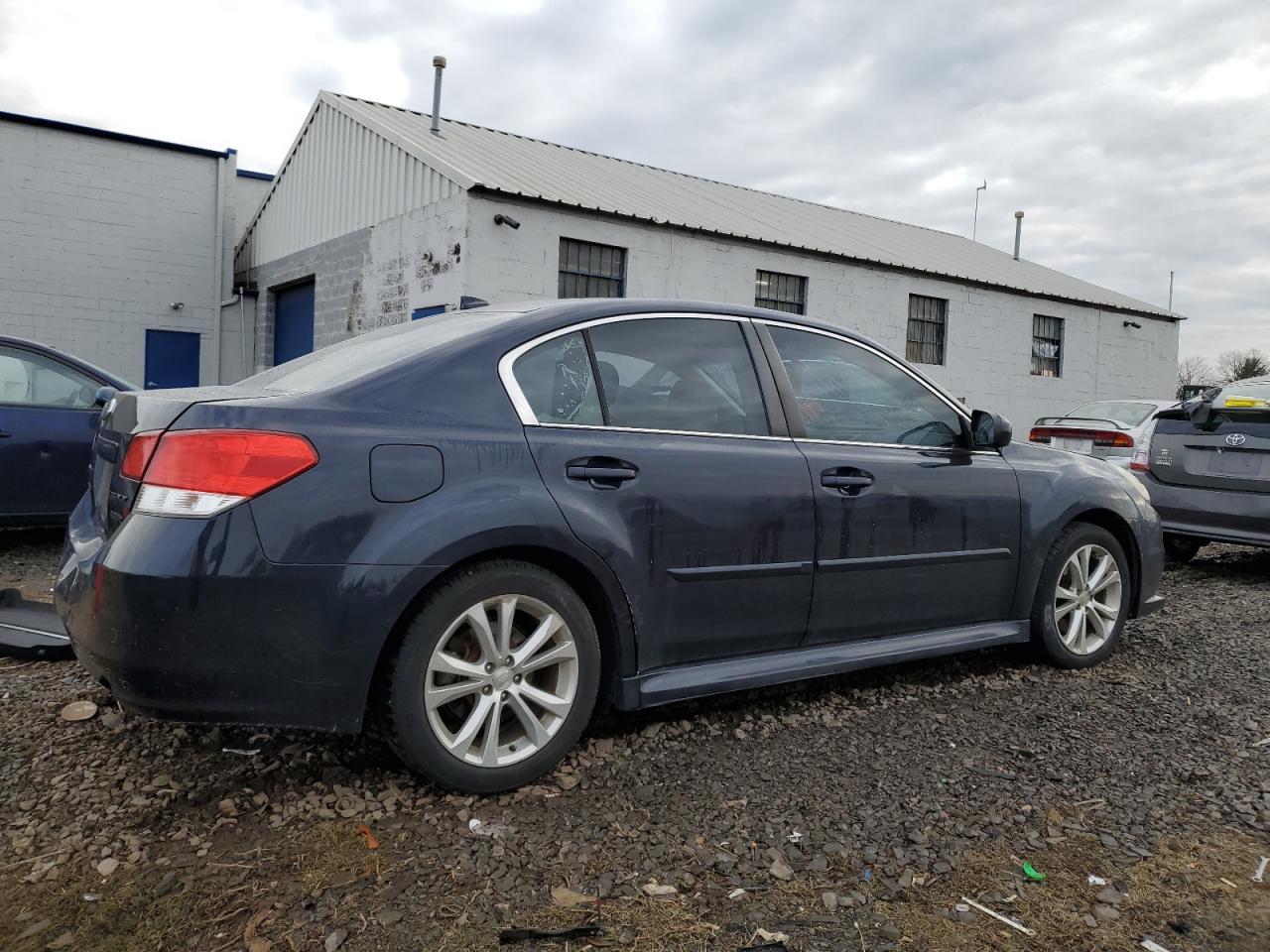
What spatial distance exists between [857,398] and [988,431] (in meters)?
0.64

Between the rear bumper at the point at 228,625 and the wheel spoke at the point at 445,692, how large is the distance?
0.59 ft

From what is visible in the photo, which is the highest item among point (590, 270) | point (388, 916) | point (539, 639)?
point (590, 270)

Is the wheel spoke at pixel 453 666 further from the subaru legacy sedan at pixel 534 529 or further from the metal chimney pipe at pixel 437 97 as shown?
the metal chimney pipe at pixel 437 97

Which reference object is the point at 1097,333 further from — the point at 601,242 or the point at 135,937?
the point at 135,937

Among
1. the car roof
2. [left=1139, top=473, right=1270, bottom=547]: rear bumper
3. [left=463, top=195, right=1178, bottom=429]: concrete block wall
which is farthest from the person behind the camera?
[left=463, top=195, right=1178, bottom=429]: concrete block wall

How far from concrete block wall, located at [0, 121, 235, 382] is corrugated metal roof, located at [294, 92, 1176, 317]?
3880mm

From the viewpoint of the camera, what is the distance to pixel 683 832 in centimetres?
261

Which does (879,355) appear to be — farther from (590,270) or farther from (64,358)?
(590,270)

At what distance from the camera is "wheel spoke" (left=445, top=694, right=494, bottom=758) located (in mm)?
2678

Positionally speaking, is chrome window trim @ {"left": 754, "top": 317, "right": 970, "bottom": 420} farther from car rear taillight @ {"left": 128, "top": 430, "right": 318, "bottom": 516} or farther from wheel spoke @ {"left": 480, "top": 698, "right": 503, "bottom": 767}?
car rear taillight @ {"left": 128, "top": 430, "right": 318, "bottom": 516}

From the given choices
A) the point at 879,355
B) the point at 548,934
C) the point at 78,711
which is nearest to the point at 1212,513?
the point at 879,355

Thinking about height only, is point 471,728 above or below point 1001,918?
above

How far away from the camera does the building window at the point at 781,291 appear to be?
1580 centimetres

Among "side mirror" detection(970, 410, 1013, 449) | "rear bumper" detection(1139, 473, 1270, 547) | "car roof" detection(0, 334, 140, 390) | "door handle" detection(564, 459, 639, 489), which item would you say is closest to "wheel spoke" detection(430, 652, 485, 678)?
"door handle" detection(564, 459, 639, 489)
